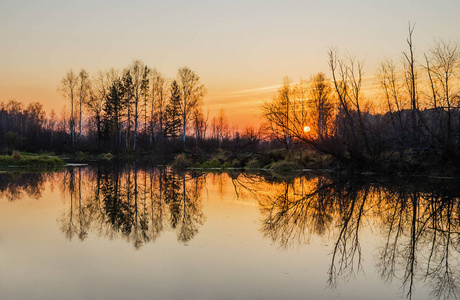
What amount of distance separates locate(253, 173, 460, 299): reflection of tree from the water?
3cm

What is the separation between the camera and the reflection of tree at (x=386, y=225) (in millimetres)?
5777

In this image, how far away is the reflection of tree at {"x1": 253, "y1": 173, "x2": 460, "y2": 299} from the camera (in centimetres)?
578

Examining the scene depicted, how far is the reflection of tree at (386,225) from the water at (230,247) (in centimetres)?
3

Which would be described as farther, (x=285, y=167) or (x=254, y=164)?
(x=254, y=164)

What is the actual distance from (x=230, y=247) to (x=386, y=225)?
4227 mm

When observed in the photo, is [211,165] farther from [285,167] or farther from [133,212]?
[133,212]

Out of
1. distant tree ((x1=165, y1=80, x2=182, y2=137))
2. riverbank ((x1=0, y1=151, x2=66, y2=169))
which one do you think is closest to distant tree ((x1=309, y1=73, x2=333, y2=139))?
distant tree ((x1=165, y1=80, x2=182, y2=137))

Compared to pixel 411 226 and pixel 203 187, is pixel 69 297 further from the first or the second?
pixel 203 187

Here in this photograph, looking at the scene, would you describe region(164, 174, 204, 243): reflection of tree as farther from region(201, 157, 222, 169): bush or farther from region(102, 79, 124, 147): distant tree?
region(102, 79, 124, 147): distant tree

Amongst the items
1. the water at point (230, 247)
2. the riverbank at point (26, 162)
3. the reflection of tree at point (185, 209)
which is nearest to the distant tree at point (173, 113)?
the riverbank at point (26, 162)

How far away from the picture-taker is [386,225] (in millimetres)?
8898

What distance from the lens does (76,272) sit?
213 inches

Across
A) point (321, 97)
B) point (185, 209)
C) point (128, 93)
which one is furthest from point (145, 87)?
point (185, 209)

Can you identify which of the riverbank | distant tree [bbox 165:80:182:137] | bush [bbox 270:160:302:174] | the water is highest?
distant tree [bbox 165:80:182:137]
